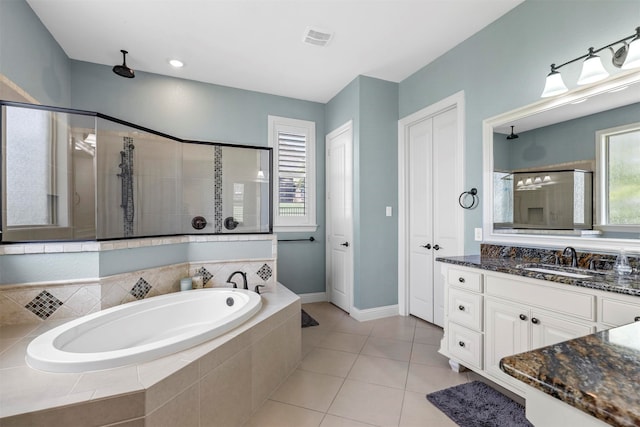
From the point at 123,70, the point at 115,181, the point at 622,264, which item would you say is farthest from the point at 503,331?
the point at 123,70

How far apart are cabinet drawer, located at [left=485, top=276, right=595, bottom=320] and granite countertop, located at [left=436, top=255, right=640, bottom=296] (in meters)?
0.06

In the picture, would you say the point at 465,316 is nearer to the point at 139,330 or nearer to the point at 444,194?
the point at 444,194

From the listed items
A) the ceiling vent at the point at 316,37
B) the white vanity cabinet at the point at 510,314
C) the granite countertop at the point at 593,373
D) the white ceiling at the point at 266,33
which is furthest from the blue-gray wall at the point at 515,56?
the granite countertop at the point at 593,373

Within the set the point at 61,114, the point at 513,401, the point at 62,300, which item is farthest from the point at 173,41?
the point at 513,401

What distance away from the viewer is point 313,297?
401 centimetres

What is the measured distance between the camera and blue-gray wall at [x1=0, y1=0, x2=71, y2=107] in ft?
6.63

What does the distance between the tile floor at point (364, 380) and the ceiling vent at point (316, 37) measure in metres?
2.75

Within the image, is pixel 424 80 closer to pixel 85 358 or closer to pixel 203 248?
pixel 203 248

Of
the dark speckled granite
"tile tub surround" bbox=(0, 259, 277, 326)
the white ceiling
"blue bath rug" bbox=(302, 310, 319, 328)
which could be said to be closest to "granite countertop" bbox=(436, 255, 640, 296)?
the dark speckled granite

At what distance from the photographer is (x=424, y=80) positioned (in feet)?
10.2

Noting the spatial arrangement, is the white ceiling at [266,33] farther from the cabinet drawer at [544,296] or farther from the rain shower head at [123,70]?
the cabinet drawer at [544,296]

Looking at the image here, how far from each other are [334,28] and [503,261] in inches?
89.8

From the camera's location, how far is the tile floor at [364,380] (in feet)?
5.59

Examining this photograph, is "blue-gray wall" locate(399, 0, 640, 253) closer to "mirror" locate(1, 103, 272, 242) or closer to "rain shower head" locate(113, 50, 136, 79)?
"mirror" locate(1, 103, 272, 242)
